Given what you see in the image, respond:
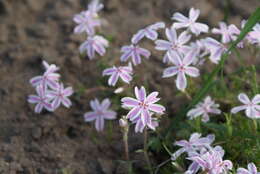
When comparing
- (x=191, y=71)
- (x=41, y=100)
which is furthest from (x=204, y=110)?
(x=41, y=100)

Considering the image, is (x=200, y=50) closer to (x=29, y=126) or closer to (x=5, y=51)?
(x=29, y=126)

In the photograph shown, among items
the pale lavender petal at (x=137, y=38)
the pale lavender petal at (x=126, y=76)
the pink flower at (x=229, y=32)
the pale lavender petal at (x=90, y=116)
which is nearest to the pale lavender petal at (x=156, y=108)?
the pale lavender petal at (x=126, y=76)

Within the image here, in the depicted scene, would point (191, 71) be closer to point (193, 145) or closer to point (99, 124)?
point (193, 145)

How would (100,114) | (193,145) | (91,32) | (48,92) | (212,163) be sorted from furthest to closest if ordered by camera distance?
(91,32)
(100,114)
(48,92)
(193,145)
(212,163)

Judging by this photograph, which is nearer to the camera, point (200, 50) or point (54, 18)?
point (200, 50)

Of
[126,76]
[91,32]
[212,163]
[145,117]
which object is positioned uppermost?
[91,32]

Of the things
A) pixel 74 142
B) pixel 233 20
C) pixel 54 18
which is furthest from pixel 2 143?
pixel 233 20

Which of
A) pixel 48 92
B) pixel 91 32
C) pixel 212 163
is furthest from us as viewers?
pixel 91 32
